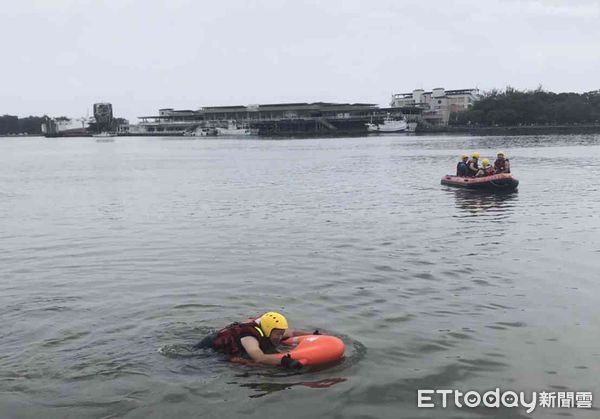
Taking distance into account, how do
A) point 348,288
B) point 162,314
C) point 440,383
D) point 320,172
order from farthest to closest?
point 320,172
point 348,288
point 162,314
point 440,383

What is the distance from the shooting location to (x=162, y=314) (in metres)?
12.8

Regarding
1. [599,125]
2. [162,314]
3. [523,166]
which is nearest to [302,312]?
[162,314]

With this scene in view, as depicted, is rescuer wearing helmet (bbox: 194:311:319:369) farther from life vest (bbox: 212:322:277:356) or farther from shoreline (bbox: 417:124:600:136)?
shoreline (bbox: 417:124:600:136)

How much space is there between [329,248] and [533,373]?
32.9 ft

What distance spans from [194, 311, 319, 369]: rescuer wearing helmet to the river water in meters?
0.23

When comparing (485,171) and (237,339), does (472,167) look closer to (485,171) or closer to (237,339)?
(485,171)

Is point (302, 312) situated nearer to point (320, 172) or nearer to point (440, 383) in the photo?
point (440, 383)

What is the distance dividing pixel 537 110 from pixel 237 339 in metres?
165

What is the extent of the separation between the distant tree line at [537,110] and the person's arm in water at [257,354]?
15999cm

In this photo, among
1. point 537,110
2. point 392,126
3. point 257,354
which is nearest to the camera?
point 257,354

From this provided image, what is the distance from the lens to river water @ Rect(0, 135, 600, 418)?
30.1 ft

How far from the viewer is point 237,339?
1007cm

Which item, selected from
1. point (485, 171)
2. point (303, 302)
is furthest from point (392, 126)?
point (303, 302)

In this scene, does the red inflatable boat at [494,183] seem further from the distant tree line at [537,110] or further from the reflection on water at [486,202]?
the distant tree line at [537,110]
